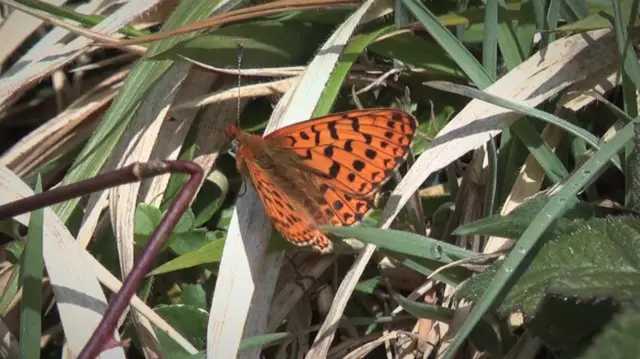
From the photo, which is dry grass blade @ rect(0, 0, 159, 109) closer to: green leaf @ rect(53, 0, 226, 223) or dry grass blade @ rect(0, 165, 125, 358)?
green leaf @ rect(53, 0, 226, 223)

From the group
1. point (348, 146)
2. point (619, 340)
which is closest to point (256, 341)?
point (348, 146)

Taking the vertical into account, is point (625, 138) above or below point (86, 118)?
below

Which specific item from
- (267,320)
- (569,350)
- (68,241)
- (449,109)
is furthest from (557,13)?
(68,241)

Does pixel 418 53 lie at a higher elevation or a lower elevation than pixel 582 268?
higher

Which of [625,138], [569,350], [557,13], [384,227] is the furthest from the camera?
[557,13]

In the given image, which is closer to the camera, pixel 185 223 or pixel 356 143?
pixel 356 143

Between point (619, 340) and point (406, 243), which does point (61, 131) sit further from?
point (619, 340)

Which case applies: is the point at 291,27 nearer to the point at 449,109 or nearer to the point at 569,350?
the point at 449,109

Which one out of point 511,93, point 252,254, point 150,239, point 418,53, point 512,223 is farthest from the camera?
point 418,53

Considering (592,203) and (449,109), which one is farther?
(449,109)
